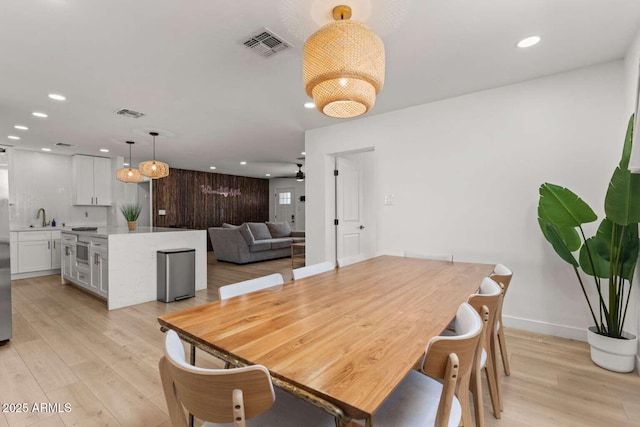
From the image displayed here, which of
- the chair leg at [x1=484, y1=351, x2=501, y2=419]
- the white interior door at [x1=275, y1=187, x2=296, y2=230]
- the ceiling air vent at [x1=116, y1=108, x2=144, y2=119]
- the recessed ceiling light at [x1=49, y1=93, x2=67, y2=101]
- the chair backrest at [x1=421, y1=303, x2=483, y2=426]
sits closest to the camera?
the chair backrest at [x1=421, y1=303, x2=483, y2=426]

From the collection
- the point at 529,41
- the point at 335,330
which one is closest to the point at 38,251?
the point at 335,330

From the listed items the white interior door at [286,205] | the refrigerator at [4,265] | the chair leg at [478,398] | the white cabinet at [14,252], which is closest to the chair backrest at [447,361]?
the chair leg at [478,398]

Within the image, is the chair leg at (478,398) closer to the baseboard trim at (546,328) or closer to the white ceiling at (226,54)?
the baseboard trim at (546,328)

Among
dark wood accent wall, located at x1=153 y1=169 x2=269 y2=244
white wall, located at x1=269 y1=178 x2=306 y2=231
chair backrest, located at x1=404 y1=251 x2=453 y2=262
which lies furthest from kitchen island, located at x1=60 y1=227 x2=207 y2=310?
white wall, located at x1=269 y1=178 x2=306 y2=231

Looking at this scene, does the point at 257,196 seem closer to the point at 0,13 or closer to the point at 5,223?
the point at 5,223

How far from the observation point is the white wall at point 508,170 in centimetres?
268

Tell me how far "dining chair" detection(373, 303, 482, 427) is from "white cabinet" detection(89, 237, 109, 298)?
12.9ft

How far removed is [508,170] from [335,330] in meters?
2.80

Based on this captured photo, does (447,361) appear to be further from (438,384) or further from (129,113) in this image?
(129,113)

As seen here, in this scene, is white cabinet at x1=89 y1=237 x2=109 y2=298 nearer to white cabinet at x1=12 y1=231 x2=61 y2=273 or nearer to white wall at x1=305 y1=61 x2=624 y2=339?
white cabinet at x1=12 y1=231 x2=61 y2=273

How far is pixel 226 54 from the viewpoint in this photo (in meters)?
2.43

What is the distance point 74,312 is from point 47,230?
3.13 meters

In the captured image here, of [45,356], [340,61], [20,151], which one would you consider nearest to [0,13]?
[340,61]

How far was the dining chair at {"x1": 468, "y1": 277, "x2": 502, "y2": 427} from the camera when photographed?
54.0 inches
